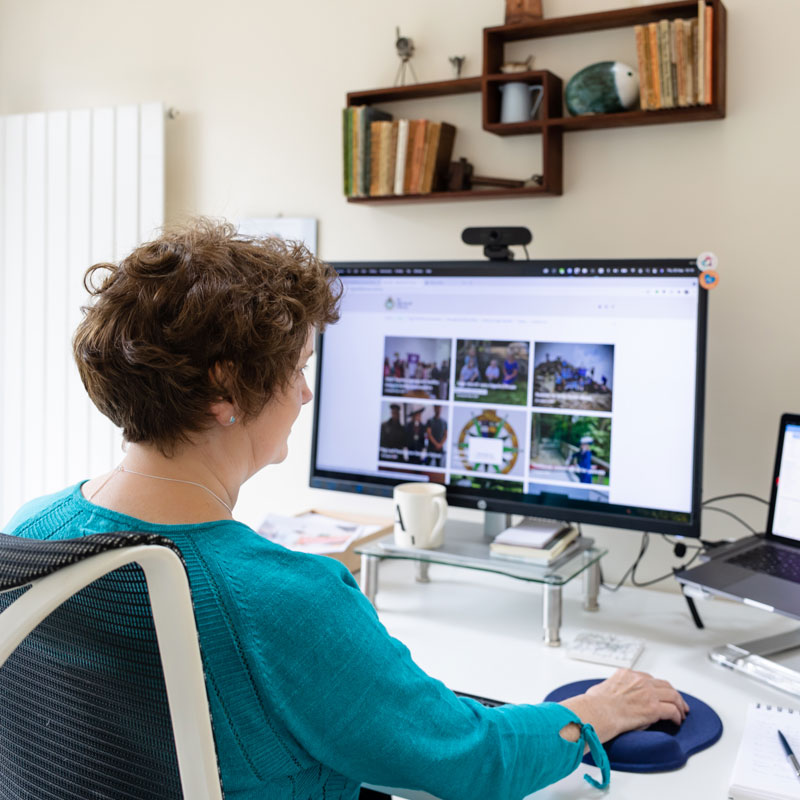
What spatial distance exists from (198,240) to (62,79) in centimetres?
198

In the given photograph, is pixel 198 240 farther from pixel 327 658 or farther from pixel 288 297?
pixel 327 658

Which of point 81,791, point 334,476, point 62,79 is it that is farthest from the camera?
point 62,79

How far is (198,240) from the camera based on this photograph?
0.92 m

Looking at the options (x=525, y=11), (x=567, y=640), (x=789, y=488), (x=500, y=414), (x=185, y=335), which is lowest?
(x=567, y=640)

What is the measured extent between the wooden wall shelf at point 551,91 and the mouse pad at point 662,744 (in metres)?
1.09

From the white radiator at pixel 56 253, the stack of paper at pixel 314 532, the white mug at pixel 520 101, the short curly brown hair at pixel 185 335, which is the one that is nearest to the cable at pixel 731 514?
the stack of paper at pixel 314 532

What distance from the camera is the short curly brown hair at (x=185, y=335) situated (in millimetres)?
858

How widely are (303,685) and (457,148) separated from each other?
1464mm

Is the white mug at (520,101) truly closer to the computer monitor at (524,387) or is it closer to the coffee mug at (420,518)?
the computer monitor at (524,387)

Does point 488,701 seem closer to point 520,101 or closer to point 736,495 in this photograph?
point 736,495

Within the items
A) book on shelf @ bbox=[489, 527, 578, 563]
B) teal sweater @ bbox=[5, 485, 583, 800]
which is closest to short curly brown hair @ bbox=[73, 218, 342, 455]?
teal sweater @ bbox=[5, 485, 583, 800]

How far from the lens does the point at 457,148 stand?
1980 mm

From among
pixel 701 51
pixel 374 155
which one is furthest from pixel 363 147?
pixel 701 51

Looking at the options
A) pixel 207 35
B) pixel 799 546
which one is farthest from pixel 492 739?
pixel 207 35
